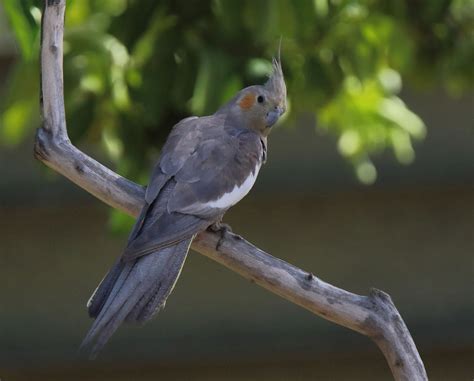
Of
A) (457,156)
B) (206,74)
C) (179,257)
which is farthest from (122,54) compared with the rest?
(457,156)

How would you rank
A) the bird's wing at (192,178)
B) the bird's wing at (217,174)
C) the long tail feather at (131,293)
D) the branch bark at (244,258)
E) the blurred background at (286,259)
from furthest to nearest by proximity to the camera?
the blurred background at (286,259)
the bird's wing at (217,174)
the bird's wing at (192,178)
the branch bark at (244,258)
the long tail feather at (131,293)

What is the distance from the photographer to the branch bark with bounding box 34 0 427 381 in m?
2.95

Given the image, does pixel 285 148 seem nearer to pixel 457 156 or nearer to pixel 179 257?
pixel 457 156

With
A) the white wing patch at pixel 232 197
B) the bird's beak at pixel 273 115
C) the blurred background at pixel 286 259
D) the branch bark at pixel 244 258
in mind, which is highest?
the blurred background at pixel 286 259

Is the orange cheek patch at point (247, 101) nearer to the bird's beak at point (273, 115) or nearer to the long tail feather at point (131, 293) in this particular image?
the bird's beak at point (273, 115)

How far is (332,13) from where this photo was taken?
4.03m

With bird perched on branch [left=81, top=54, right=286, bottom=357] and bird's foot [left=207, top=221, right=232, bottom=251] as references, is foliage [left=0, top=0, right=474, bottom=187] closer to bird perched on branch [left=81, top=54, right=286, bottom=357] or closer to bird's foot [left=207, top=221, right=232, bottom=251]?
bird perched on branch [left=81, top=54, right=286, bottom=357]

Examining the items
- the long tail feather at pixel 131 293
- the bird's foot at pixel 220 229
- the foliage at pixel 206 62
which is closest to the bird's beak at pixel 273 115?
the foliage at pixel 206 62

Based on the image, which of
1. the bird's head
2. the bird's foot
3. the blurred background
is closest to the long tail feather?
the bird's foot

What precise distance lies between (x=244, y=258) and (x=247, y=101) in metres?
0.82

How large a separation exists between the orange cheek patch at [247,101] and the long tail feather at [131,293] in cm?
80

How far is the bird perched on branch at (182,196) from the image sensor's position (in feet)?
9.23

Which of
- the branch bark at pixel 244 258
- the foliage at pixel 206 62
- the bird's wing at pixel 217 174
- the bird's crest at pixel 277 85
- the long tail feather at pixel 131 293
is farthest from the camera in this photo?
the foliage at pixel 206 62

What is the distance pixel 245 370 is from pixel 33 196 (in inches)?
69.8
